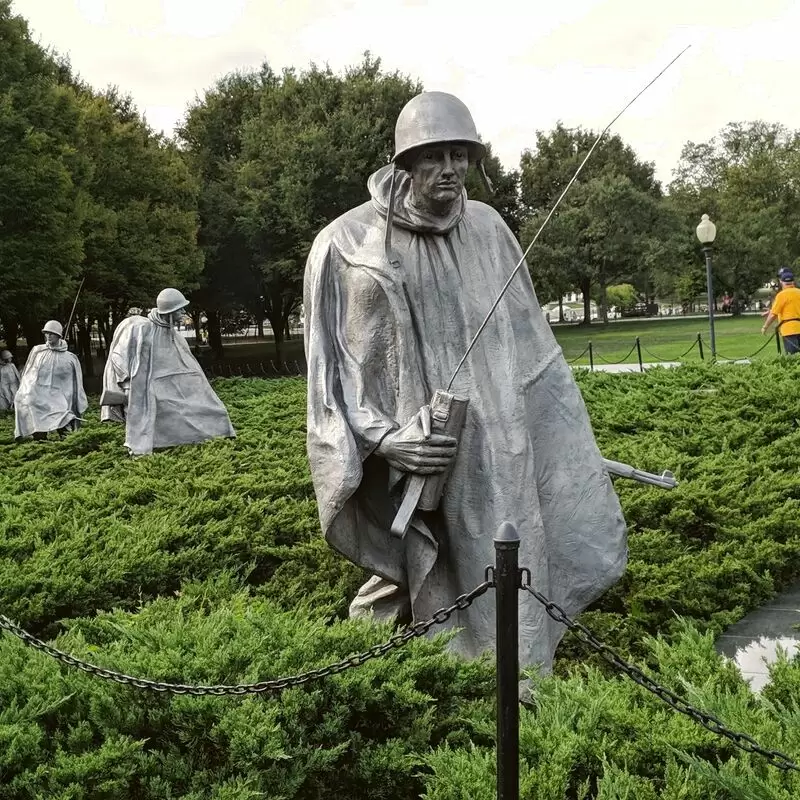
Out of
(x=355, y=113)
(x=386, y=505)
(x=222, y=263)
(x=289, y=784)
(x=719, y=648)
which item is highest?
(x=355, y=113)

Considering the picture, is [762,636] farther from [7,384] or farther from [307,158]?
[307,158]

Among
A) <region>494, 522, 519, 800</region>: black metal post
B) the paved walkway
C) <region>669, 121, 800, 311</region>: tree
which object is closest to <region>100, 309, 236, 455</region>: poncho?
the paved walkway

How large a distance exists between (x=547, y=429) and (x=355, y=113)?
2932cm

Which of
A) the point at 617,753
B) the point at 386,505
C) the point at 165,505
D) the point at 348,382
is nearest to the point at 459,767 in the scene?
the point at 617,753

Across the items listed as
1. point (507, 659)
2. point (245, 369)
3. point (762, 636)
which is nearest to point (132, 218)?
point (245, 369)

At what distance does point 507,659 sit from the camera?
8.48 feet

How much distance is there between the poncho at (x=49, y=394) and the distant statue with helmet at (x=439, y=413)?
42.0ft

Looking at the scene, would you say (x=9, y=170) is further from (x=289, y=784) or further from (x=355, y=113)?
(x=289, y=784)

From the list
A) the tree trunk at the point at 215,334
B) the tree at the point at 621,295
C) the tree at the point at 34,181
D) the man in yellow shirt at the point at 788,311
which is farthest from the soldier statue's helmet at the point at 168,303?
the tree at the point at 621,295

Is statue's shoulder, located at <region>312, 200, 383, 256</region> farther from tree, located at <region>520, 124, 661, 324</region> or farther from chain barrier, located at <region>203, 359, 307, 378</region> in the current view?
tree, located at <region>520, 124, 661, 324</region>

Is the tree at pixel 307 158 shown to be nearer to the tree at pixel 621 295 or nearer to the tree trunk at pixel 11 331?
the tree trunk at pixel 11 331

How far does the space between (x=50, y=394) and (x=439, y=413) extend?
13575mm

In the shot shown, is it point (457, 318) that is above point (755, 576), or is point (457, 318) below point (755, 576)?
above

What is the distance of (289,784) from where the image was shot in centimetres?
303
